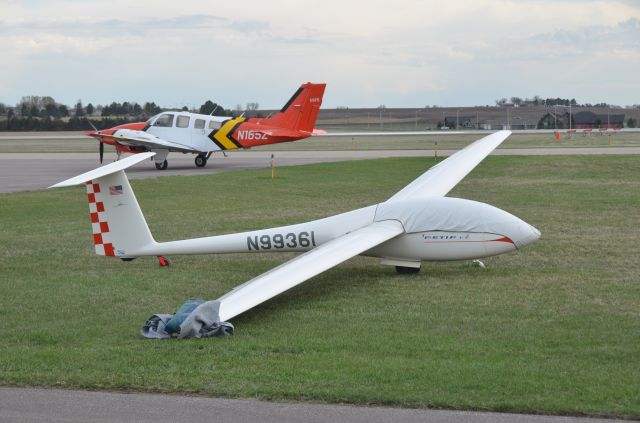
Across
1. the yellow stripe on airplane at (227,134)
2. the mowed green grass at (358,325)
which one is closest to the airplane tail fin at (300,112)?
the yellow stripe on airplane at (227,134)

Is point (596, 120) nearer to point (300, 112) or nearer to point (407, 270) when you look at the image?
point (300, 112)

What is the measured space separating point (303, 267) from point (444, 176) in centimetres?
746

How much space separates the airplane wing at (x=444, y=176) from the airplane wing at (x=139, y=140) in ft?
60.2

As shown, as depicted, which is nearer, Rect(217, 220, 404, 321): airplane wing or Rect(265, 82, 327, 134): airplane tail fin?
Rect(217, 220, 404, 321): airplane wing

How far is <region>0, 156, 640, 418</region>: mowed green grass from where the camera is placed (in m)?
7.63

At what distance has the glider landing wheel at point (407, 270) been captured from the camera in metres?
13.2

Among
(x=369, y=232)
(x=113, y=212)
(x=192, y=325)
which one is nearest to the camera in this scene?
(x=192, y=325)

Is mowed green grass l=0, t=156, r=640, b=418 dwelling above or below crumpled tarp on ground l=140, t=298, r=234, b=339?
below

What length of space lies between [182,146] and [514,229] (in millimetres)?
26627

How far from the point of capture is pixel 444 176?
57.9 ft

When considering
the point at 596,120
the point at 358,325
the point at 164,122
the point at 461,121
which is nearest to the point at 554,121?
the point at 596,120

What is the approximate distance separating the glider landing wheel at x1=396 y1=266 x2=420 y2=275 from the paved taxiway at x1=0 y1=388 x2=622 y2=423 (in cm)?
614

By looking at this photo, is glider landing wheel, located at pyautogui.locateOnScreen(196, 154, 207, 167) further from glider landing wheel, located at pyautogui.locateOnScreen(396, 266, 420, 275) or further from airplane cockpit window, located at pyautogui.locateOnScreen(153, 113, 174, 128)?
glider landing wheel, located at pyautogui.locateOnScreen(396, 266, 420, 275)

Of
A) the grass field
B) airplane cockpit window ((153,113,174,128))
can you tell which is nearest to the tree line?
the grass field
